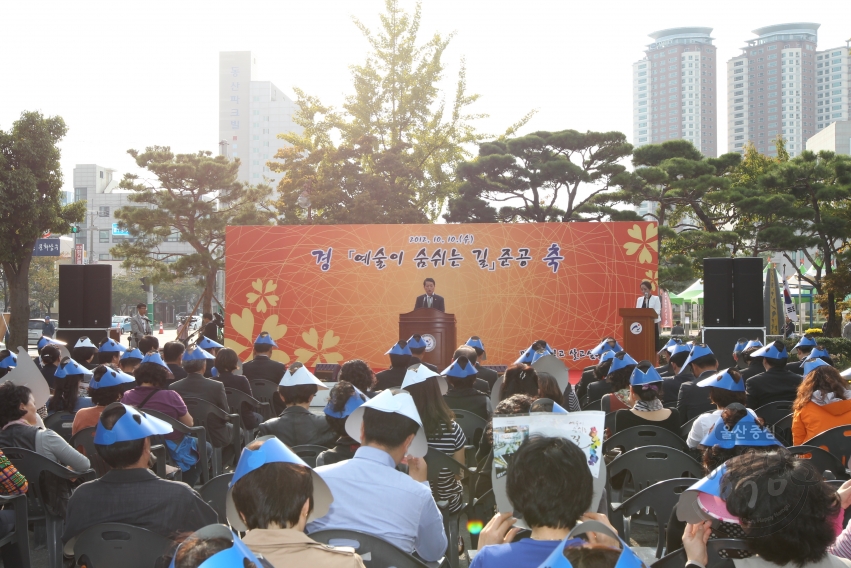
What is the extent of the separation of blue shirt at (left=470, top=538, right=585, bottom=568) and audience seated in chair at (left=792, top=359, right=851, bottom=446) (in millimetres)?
3047

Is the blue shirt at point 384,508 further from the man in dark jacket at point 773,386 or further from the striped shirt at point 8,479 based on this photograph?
the man in dark jacket at point 773,386

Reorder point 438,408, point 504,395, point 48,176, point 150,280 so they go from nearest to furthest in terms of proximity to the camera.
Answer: point 438,408
point 504,395
point 48,176
point 150,280

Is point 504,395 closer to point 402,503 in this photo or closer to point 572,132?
point 402,503

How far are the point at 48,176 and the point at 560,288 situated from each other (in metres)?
11.5

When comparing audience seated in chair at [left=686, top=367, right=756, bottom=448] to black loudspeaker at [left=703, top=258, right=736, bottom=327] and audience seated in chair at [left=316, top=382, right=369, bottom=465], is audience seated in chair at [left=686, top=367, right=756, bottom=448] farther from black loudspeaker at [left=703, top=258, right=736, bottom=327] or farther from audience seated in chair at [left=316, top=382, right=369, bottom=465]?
black loudspeaker at [left=703, top=258, right=736, bottom=327]

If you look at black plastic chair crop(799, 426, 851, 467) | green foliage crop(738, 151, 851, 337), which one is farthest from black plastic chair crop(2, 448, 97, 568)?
green foliage crop(738, 151, 851, 337)

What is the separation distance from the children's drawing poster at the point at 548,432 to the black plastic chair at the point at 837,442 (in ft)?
7.98

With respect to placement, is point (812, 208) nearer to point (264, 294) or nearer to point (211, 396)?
point (264, 294)

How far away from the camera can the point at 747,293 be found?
1134 cm

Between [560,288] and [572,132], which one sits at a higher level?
[572,132]

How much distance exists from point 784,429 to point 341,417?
118 inches

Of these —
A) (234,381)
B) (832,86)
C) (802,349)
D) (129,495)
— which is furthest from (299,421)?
(832,86)

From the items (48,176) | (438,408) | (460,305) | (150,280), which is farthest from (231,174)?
(438,408)

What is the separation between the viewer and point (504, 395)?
15.3 feet
